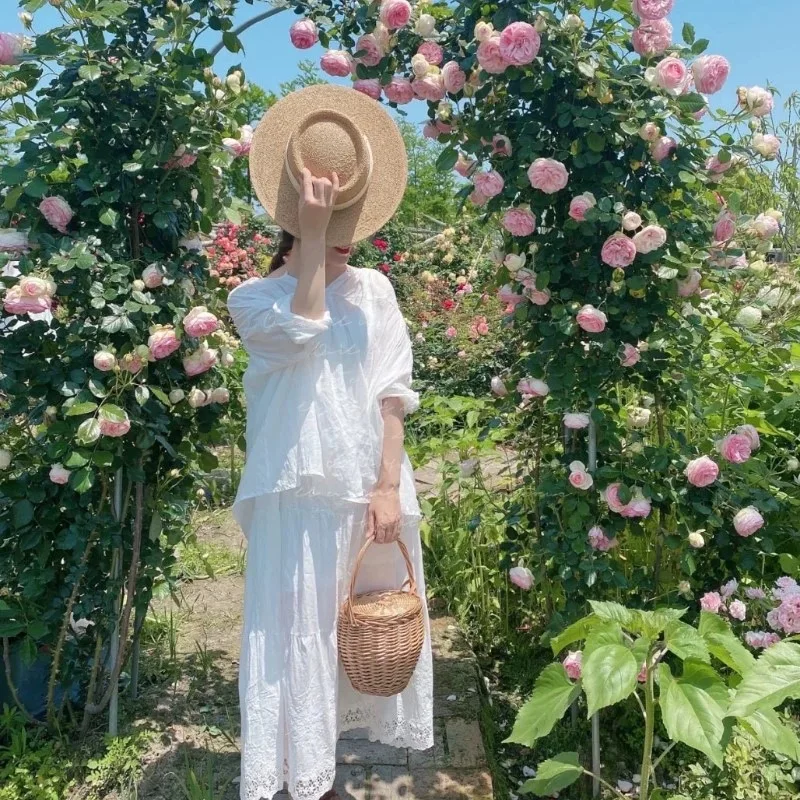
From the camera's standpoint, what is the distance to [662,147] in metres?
1.86

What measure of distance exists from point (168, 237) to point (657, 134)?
1385 mm

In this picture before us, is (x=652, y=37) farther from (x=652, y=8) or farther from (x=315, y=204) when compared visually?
(x=315, y=204)

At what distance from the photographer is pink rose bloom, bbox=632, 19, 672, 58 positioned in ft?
5.96

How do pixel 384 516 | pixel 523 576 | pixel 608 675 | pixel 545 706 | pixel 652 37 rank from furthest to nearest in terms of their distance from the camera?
pixel 523 576 < pixel 384 516 < pixel 652 37 < pixel 545 706 < pixel 608 675

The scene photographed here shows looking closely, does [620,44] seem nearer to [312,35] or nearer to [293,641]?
[312,35]

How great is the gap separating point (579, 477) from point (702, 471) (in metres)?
0.32

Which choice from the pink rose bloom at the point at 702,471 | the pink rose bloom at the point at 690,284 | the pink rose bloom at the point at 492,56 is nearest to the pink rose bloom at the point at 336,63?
the pink rose bloom at the point at 492,56

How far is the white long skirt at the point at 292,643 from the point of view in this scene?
188cm

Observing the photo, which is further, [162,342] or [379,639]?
[162,342]

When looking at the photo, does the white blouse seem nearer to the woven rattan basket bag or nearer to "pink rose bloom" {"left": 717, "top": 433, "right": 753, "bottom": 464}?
the woven rattan basket bag

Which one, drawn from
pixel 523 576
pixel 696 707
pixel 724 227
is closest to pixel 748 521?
pixel 523 576

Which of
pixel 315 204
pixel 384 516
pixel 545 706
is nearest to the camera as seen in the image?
pixel 545 706

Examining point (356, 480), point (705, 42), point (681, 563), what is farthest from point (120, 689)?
point (705, 42)

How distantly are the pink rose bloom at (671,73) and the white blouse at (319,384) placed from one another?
0.83 m
